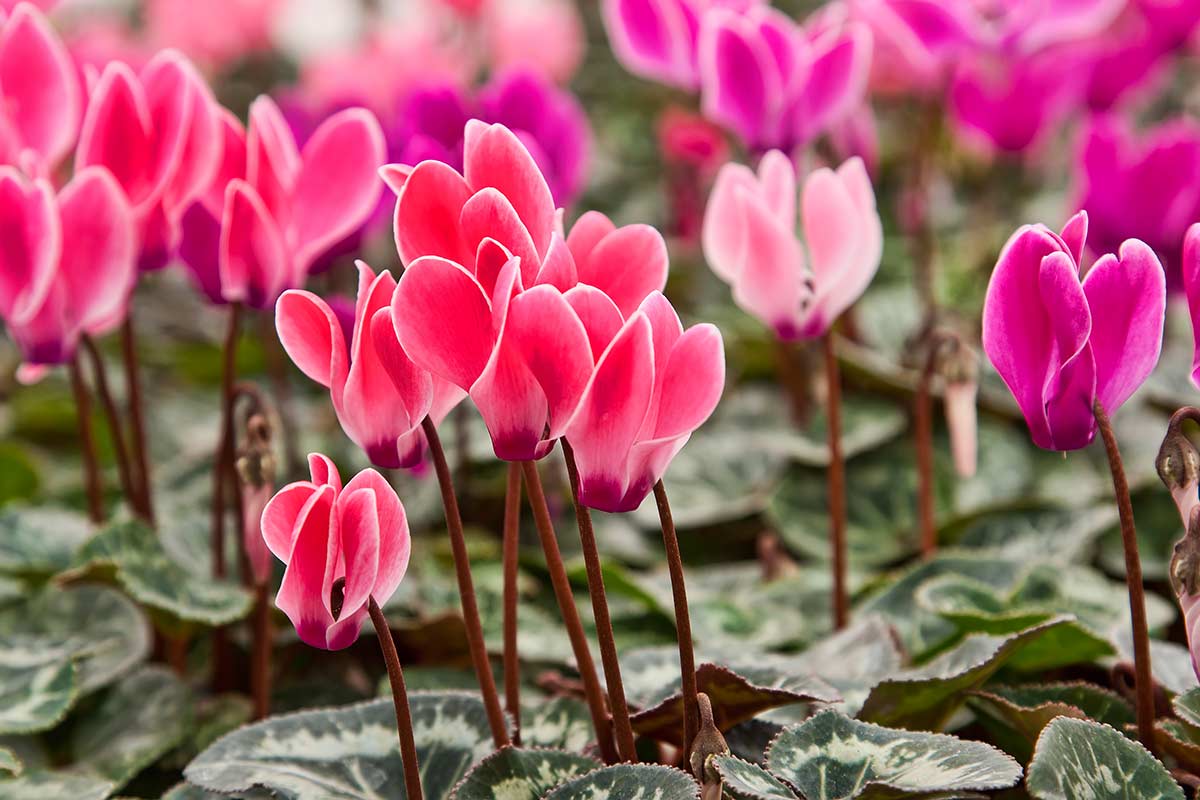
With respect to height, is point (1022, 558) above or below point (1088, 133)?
below

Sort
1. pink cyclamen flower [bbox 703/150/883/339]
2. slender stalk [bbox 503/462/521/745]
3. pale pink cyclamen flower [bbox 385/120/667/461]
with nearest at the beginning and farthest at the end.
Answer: pale pink cyclamen flower [bbox 385/120/667/461], slender stalk [bbox 503/462/521/745], pink cyclamen flower [bbox 703/150/883/339]

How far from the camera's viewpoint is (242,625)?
4.25 feet

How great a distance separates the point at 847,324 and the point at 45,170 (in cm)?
124

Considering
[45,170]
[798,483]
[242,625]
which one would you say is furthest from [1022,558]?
[45,170]

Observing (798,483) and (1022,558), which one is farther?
(798,483)

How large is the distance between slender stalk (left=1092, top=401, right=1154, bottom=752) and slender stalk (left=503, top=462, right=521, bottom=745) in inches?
14.5

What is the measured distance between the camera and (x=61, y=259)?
3.40 feet

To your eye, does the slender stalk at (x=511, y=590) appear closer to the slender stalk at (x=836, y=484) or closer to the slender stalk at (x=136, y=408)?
the slender stalk at (x=836, y=484)

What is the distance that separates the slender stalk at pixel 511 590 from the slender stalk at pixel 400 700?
141mm

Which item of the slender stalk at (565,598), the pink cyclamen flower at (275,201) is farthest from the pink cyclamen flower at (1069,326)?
the pink cyclamen flower at (275,201)

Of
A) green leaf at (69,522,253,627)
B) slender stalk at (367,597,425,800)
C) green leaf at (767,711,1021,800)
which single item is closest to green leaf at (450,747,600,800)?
slender stalk at (367,597,425,800)

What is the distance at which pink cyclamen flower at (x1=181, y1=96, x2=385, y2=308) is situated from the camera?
1033mm

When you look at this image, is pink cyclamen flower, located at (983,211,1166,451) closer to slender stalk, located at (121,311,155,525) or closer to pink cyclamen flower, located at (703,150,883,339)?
pink cyclamen flower, located at (703,150,883,339)

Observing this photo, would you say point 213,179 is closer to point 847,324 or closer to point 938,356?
point 938,356
